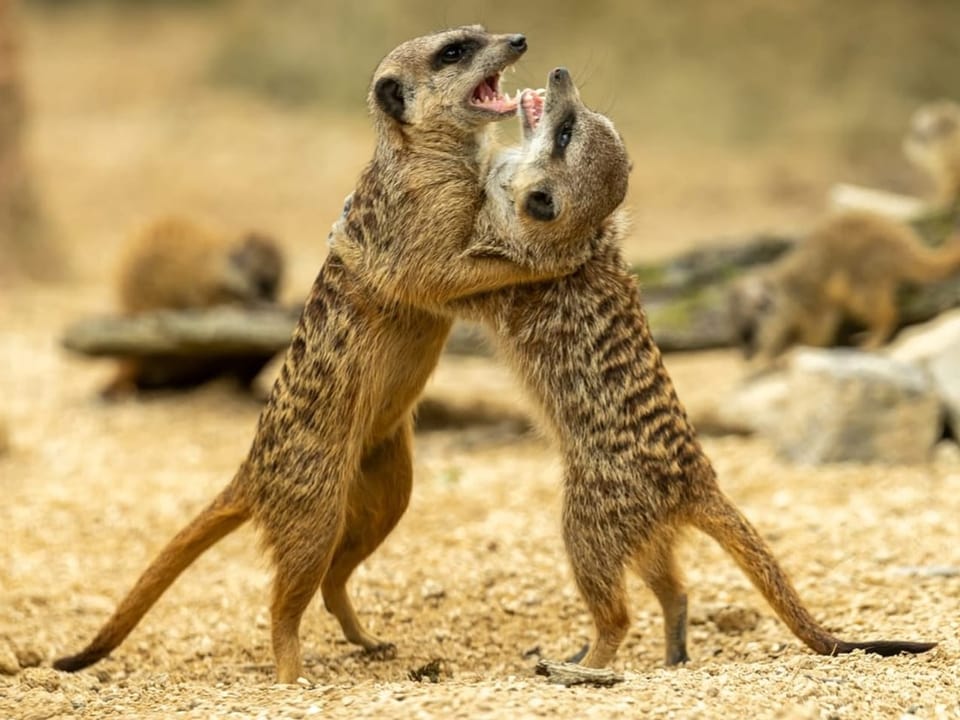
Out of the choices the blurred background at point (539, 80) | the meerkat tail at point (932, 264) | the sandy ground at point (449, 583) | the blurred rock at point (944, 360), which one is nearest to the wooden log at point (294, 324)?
the meerkat tail at point (932, 264)

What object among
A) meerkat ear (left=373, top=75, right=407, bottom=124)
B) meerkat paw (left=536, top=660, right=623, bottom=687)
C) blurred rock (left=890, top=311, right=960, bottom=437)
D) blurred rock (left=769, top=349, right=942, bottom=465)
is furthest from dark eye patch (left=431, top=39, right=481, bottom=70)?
blurred rock (left=890, top=311, right=960, bottom=437)

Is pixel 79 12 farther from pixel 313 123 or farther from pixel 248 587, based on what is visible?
pixel 248 587

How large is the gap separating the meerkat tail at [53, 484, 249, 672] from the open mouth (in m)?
1.10

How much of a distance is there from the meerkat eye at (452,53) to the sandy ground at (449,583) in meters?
0.81

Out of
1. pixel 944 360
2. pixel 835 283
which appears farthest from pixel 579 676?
pixel 835 283

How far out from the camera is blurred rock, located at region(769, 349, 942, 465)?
4.71 meters

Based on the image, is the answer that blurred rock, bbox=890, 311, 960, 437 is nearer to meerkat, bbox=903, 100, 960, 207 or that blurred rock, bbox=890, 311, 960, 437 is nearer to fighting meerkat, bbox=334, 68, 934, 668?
fighting meerkat, bbox=334, 68, 934, 668

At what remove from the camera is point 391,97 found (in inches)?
117

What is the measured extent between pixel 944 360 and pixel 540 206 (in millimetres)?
2824

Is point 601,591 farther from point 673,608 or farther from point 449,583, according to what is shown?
point 449,583

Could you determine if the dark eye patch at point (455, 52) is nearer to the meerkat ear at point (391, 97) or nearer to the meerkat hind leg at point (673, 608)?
the meerkat ear at point (391, 97)

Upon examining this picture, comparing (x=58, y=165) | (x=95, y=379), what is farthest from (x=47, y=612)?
(x=58, y=165)

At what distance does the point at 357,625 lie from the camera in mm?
3238

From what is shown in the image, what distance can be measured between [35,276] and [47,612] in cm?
665
